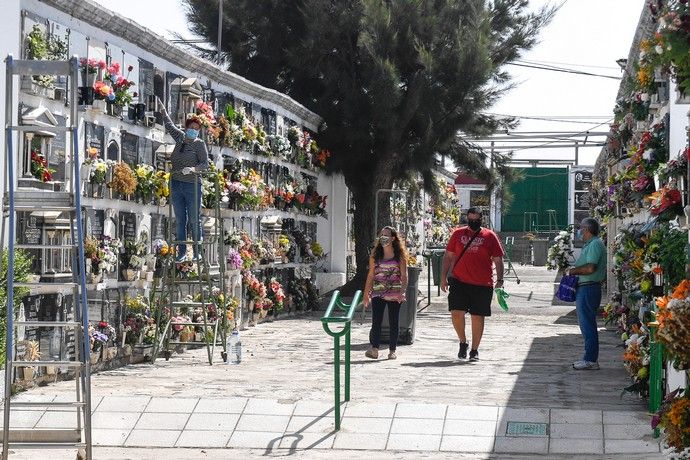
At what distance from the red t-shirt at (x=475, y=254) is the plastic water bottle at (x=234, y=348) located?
2.44m

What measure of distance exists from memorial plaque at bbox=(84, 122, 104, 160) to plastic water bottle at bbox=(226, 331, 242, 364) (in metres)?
2.40

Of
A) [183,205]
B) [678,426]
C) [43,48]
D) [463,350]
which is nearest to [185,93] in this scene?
[183,205]

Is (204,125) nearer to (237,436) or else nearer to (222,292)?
(222,292)

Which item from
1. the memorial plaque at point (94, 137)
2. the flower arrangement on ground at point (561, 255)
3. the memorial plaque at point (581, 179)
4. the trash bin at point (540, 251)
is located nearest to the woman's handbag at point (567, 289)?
the flower arrangement on ground at point (561, 255)

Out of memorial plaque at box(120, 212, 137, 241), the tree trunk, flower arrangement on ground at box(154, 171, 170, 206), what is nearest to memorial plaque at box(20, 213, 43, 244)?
memorial plaque at box(120, 212, 137, 241)

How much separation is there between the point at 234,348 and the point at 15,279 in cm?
411

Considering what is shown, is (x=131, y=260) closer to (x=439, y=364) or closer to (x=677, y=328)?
(x=439, y=364)

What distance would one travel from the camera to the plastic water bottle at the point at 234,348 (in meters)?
13.7

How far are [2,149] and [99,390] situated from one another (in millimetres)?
2198

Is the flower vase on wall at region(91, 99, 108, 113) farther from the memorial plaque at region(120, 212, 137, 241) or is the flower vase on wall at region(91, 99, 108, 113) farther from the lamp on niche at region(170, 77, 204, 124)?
the lamp on niche at region(170, 77, 204, 124)

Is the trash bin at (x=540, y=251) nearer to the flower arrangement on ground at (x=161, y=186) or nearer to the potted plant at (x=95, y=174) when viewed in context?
the flower arrangement on ground at (x=161, y=186)

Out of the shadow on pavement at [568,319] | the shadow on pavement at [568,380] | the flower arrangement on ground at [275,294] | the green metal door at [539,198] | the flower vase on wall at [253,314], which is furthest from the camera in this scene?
the green metal door at [539,198]

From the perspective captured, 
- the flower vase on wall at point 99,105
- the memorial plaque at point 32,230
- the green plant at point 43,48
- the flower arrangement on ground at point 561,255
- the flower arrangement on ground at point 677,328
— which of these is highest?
the green plant at point 43,48

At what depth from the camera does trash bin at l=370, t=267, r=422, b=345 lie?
1575 cm
